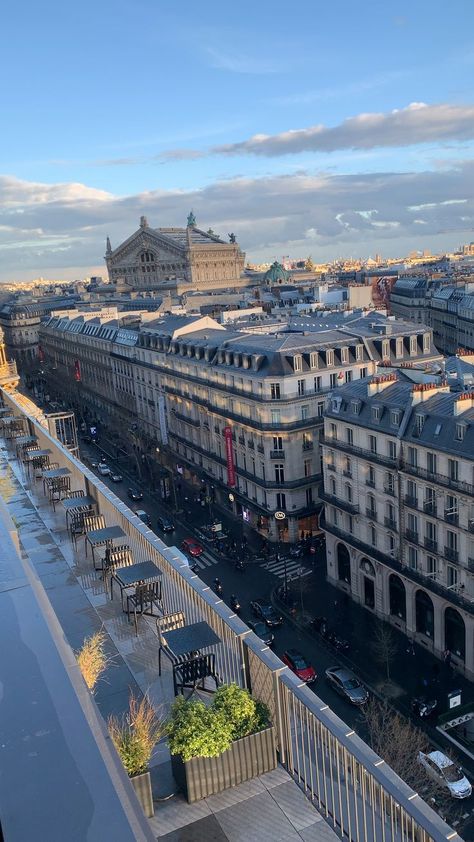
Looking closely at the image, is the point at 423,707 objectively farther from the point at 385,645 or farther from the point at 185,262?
the point at 185,262

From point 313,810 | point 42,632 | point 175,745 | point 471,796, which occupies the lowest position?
point 471,796

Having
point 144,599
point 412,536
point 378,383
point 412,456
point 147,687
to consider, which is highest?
point 144,599

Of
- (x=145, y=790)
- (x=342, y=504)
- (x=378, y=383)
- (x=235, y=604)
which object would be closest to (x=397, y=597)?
(x=342, y=504)

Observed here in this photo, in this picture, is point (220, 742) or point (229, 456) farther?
point (229, 456)

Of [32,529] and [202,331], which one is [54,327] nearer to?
[202,331]

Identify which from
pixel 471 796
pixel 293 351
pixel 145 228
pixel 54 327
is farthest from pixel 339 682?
pixel 145 228

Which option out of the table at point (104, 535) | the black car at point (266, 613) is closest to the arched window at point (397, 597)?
the black car at point (266, 613)
